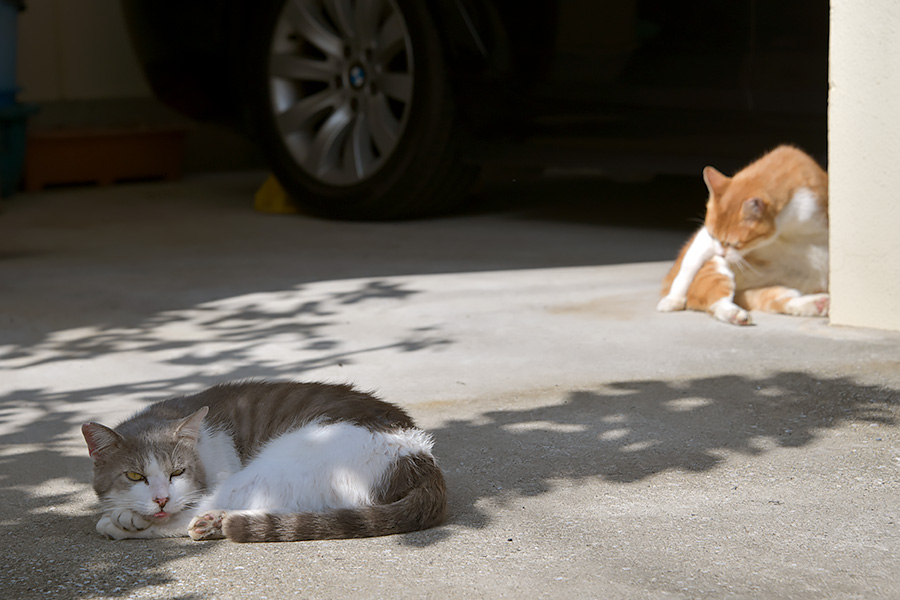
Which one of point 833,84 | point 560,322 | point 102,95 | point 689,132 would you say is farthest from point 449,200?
point 102,95

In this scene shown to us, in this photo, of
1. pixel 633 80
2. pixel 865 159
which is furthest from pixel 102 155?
pixel 865 159

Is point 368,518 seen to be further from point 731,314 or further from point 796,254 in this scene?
point 796,254

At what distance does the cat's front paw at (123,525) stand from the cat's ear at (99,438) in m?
0.17

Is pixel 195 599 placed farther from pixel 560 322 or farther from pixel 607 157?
pixel 607 157

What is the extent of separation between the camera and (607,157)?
6035 mm

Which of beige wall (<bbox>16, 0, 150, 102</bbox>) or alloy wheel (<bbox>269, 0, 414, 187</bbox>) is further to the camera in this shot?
beige wall (<bbox>16, 0, 150, 102</bbox>)

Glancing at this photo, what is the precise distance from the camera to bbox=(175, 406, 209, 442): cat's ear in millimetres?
2750

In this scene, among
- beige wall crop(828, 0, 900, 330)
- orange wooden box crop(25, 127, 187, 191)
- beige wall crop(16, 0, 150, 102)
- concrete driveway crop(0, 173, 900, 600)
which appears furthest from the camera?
beige wall crop(16, 0, 150, 102)

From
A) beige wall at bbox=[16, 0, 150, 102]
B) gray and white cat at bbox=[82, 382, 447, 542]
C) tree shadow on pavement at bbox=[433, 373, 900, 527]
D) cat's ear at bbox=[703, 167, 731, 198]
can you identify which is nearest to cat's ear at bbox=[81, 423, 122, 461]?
gray and white cat at bbox=[82, 382, 447, 542]

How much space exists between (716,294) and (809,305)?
15.1 inches

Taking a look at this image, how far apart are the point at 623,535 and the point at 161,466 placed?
3.77ft

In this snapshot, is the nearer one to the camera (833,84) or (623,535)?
(623,535)

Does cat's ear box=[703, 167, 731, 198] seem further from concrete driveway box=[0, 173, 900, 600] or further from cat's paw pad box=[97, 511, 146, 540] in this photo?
cat's paw pad box=[97, 511, 146, 540]

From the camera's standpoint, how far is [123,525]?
8.55ft
